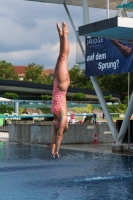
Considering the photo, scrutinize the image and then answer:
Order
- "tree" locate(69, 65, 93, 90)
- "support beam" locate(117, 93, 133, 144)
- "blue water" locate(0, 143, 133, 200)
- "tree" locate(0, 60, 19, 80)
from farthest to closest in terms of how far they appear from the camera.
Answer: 1. "tree" locate(0, 60, 19, 80)
2. "tree" locate(69, 65, 93, 90)
3. "support beam" locate(117, 93, 133, 144)
4. "blue water" locate(0, 143, 133, 200)

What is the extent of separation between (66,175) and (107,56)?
26.8 feet

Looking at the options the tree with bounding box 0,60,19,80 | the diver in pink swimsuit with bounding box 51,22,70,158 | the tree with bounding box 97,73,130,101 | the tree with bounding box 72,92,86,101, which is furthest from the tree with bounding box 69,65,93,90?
the diver in pink swimsuit with bounding box 51,22,70,158

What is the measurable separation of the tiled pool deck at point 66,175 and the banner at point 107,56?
3.22 meters

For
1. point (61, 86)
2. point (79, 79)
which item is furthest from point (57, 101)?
point (79, 79)

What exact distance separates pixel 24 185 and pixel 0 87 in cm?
6894

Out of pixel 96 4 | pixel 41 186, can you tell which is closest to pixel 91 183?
pixel 41 186

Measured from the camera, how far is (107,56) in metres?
22.0

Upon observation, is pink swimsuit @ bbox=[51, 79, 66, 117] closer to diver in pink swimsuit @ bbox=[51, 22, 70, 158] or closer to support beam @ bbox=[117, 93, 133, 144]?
diver in pink swimsuit @ bbox=[51, 22, 70, 158]

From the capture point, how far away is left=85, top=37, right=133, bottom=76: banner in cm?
2093

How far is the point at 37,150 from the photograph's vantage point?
22.9 m

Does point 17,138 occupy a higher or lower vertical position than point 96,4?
lower

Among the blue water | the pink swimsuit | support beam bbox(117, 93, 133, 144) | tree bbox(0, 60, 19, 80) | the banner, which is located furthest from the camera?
tree bbox(0, 60, 19, 80)

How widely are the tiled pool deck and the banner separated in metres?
3.22

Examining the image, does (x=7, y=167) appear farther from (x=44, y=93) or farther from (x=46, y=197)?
(x=44, y=93)
